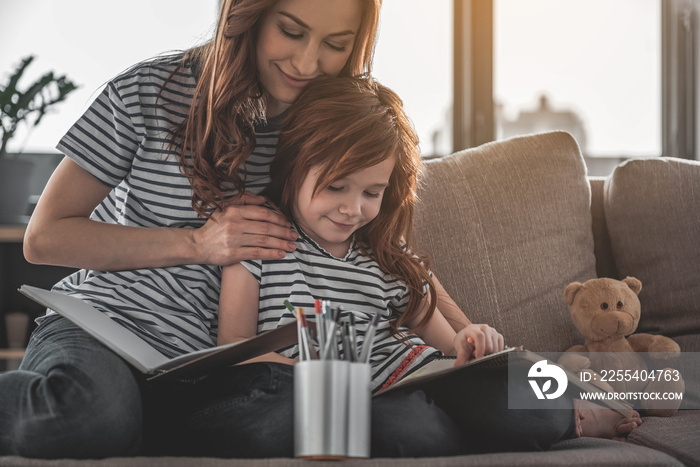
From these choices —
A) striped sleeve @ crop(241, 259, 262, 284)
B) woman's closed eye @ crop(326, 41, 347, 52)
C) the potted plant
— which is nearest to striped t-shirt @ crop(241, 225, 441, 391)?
striped sleeve @ crop(241, 259, 262, 284)

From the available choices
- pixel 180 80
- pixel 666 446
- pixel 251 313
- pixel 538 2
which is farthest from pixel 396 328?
pixel 538 2

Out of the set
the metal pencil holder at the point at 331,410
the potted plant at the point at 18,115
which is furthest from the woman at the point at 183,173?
the potted plant at the point at 18,115

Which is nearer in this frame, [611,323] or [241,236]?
[241,236]

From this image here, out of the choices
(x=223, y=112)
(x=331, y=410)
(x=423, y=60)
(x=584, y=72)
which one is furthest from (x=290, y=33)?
(x=584, y=72)

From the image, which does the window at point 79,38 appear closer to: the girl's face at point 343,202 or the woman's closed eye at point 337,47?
the woman's closed eye at point 337,47

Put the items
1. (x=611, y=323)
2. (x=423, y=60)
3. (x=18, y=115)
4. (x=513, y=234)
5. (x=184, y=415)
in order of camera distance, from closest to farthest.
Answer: (x=184, y=415), (x=611, y=323), (x=513, y=234), (x=18, y=115), (x=423, y=60)

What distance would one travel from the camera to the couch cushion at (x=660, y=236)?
5.05ft

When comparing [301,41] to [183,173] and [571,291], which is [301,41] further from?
[571,291]

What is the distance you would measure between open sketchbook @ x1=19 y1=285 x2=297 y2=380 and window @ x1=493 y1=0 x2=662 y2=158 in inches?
89.3

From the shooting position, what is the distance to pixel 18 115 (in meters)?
2.50

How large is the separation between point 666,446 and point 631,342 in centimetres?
39

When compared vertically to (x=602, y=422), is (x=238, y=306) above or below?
above

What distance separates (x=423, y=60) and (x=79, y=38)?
4.49ft

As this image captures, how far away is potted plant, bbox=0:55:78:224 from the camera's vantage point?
2455 millimetres
